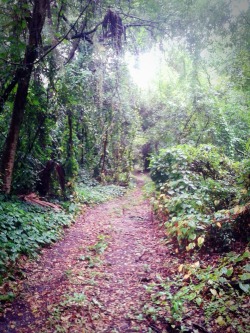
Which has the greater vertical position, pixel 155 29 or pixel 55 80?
pixel 155 29

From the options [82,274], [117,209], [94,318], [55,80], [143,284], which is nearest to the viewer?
[94,318]

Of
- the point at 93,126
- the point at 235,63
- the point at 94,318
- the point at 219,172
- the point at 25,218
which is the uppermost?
the point at 235,63

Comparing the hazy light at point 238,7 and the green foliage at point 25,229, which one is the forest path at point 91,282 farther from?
the hazy light at point 238,7

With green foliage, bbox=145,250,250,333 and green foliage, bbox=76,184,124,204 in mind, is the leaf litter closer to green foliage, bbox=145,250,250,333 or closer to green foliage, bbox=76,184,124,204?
Result: green foliage, bbox=145,250,250,333

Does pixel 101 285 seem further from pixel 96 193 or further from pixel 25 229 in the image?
pixel 96 193

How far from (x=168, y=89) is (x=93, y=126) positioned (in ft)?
24.5

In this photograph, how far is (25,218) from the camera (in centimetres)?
554

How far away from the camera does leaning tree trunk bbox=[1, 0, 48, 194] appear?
18.7 ft

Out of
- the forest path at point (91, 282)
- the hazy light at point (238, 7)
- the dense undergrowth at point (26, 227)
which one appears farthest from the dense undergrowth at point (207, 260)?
the hazy light at point (238, 7)

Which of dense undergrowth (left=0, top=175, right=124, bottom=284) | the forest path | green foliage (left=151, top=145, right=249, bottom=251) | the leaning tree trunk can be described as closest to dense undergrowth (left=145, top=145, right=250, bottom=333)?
green foliage (left=151, top=145, right=249, bottom=251)

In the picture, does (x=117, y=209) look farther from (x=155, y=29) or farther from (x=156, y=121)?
(x=156, y=121)

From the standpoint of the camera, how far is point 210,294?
345 centimetres

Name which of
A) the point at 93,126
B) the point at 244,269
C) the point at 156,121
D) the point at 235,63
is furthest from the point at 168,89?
the point at 244,269

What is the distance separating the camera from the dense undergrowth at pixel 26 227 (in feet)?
14.1
